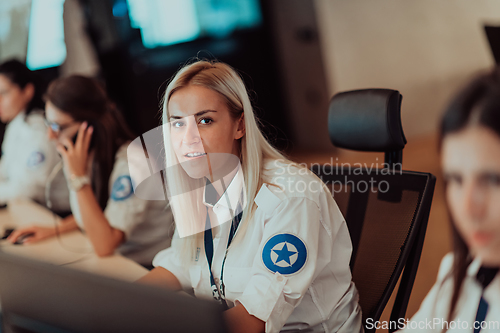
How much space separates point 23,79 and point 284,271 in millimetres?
1935

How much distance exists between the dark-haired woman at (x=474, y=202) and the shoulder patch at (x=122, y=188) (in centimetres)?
120

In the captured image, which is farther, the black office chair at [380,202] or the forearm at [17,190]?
the forearm at [17,190]

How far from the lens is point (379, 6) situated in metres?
4.21

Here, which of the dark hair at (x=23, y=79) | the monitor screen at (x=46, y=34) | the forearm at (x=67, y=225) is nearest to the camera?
the forearm at (x=67, y=225)

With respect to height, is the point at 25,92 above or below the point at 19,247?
above

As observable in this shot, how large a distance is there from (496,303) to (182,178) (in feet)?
2.20

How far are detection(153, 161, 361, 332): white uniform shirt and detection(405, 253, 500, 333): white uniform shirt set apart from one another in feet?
0.71

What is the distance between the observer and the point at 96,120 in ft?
5.70

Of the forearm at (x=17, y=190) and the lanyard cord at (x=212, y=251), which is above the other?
the lanyard cord at (x=212, y=251)

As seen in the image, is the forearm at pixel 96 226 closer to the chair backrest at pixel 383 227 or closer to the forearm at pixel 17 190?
the forearm at pixel 17 190

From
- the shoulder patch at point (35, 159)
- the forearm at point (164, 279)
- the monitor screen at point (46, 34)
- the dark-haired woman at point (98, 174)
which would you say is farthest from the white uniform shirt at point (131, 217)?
the monitor screen at point (46, 34)

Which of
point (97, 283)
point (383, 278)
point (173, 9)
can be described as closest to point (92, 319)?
point (97, 283)

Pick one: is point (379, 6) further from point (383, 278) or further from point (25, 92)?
point (383, 278)

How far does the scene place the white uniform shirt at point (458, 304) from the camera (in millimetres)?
619
